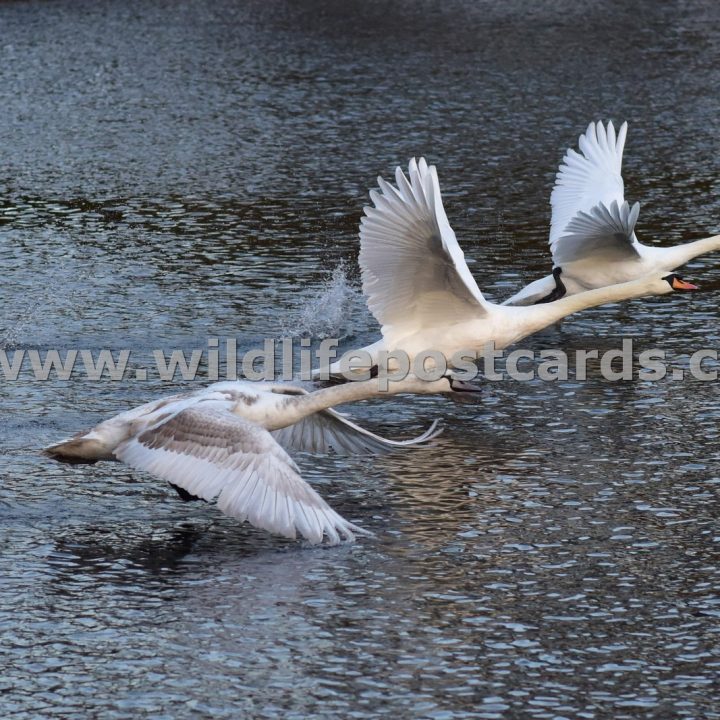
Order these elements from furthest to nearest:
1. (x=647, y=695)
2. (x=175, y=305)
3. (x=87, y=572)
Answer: (x=175, y=305) < (x=87, y=572) < (x=647, y=695)

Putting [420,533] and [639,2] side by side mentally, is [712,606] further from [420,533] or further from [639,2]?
[639,2]

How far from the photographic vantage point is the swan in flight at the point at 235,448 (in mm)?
8047

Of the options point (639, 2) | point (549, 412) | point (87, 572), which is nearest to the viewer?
point (87, 572)

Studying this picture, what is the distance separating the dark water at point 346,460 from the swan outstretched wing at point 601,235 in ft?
Result: 2.23

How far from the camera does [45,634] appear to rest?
23.9 ft

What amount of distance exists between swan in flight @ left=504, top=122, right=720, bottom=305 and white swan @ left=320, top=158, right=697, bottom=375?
153cm

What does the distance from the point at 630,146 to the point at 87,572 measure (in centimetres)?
1372

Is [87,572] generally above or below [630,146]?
below

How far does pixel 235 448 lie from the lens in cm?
826

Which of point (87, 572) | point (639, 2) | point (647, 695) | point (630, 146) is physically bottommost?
point (647, 695)

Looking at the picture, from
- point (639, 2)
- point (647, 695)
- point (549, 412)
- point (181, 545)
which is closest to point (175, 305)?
point (549, 412)

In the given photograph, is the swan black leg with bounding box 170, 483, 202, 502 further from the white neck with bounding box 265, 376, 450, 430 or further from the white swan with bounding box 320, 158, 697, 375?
the white swan with bounding box 320, 158, 697, 375

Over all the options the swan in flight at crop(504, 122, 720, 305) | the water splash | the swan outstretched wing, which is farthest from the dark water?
the swan outstretched wing

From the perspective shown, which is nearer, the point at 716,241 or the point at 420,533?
the point at 420,533
